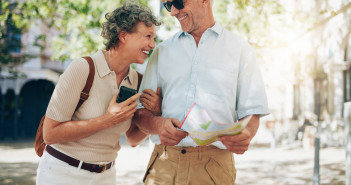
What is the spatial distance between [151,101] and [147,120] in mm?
124

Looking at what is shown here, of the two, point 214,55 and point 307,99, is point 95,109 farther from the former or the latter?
point 307,99

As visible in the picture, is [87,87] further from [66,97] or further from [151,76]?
[151,76]

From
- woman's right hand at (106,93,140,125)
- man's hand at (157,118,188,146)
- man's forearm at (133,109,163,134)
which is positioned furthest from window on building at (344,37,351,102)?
man's hand at (157,118,188,146)

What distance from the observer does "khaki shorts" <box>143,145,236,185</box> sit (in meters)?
2.13

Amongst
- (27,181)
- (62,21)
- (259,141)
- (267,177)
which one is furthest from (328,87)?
(27,181)

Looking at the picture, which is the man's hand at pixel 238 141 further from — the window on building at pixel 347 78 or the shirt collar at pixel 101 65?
the window on building at pixel 347 78

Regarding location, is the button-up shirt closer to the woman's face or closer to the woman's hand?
the woman's hand

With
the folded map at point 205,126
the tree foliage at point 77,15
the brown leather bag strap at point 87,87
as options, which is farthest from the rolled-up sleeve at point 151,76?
the tree foliage at point 77,15

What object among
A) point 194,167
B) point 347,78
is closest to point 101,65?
point 194,167

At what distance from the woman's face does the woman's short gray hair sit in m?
0.03

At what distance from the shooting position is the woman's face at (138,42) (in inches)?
98.8

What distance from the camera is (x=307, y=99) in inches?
665

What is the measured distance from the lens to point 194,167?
2135mm

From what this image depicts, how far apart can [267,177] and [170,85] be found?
6.75 metres
